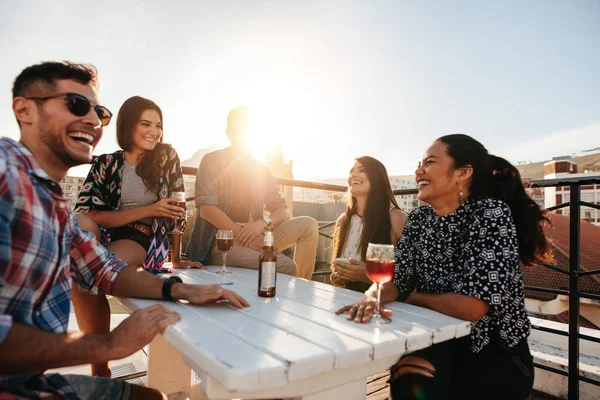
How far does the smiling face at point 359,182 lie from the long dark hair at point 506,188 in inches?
38.8

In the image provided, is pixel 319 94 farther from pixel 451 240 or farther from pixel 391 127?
pixel 391 127

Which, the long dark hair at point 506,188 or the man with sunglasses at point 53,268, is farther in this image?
the long dark hair at point 506,188

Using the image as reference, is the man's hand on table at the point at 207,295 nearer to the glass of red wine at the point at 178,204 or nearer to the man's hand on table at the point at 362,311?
the man's hand on table at the point at 362,311

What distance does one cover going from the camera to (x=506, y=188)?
1.68 meters

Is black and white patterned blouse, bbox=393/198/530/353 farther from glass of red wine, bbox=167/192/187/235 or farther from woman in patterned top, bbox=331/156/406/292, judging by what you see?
glass of red wine, bbox=167/192/187/235

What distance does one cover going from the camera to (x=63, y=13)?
358 centimetres

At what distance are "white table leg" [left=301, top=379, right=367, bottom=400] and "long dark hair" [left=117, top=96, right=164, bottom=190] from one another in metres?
1.87

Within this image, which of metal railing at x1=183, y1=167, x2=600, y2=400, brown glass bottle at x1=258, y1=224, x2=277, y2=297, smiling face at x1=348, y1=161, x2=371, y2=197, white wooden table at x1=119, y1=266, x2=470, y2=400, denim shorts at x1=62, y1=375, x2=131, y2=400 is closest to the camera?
white wooden table at x1=119, y1=266, x2=470, y2=400

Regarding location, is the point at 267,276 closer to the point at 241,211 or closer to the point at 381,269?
the point at 381,269

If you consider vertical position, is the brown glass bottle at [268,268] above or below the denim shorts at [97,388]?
above

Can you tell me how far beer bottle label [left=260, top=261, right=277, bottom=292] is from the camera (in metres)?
1.38

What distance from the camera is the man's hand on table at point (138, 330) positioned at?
3.03 ft

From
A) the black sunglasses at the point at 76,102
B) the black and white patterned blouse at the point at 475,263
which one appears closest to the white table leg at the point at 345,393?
the black and white patterned blouse at the point at 475,263

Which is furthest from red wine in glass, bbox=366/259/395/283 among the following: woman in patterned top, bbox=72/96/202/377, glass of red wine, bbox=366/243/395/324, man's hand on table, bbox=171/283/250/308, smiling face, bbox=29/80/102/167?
woman in patterned top, bbox=72/96/202/377
